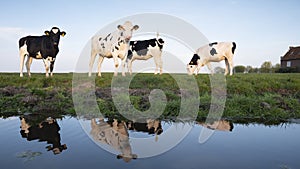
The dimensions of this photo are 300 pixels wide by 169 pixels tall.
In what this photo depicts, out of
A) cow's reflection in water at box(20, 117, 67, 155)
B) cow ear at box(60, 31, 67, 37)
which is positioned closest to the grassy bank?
cow's reflection in water at box(20, 117, 67, 155)

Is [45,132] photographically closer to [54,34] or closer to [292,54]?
[54,34]

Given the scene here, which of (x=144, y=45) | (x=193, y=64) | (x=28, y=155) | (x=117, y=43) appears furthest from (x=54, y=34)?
(x=28, y=155)

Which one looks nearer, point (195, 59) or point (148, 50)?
point (148, 50)

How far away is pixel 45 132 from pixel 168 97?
4726mm

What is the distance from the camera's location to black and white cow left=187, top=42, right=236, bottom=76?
16078 millimetres

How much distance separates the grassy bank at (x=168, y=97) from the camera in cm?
789

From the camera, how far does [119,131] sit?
575 cm

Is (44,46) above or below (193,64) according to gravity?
above

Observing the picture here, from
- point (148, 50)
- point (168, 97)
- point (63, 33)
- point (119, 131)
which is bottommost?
point (119, 131)

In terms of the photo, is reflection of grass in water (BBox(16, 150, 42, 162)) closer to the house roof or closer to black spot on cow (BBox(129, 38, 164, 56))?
black spot on cow (BBox(129, 38, 164, 56))

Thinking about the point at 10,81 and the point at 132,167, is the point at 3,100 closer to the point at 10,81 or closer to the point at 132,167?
the point at 10,81

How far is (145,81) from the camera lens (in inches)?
460

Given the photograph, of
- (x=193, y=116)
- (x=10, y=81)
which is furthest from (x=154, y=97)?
(x=10, y=81)

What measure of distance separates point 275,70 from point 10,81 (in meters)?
34.9
